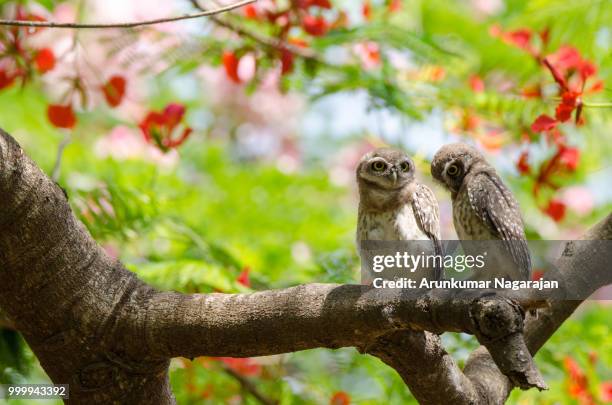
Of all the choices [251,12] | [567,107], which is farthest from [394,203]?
[251,12]

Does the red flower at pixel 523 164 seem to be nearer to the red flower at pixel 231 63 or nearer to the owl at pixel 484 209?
the owl at pixel 484 209

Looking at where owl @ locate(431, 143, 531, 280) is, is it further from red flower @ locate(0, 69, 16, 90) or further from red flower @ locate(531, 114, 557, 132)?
red flower @ locate(0, 69, 16, 90)

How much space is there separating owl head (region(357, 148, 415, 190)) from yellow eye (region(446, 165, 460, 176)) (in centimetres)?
25

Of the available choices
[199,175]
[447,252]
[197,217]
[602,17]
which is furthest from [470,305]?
[199,175]

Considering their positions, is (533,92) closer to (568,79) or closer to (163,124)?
(568,79)

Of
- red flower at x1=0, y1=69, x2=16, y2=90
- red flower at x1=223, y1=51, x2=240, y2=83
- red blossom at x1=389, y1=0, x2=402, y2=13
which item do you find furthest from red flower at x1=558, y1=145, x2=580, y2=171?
red flower at x1=0, y1=69, x2=16, y2=90

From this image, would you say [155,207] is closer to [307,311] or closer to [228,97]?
[307,311]

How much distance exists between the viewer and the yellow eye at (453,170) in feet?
9.99

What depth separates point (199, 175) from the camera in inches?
257

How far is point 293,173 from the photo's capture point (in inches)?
251

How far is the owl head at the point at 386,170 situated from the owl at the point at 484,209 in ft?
0.67

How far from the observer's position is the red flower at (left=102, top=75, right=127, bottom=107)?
13.5 ft

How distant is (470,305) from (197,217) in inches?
142

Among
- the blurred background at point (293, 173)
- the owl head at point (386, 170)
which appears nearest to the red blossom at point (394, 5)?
the blurred background at point (293, 173)
